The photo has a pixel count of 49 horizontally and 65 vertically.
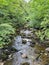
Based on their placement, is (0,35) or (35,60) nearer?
(35,60)

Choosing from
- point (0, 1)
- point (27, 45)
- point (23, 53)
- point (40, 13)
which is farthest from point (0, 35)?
point (40, 13)

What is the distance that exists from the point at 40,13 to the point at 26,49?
A: 7.46 metres

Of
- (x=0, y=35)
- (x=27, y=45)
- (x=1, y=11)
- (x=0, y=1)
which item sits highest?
(x=0, y=1)

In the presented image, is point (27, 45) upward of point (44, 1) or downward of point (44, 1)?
downward

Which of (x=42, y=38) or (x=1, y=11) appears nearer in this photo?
(x=42, y=38)

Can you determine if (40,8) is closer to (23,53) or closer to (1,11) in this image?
(1,11)

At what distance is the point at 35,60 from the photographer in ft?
30.7

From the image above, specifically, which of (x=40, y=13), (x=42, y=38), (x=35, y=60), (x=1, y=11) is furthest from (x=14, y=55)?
(x=40, y=13)

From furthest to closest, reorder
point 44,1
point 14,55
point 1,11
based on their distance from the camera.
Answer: point 44,1
point 1,11
point 14,55

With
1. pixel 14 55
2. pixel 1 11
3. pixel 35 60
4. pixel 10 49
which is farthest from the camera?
pixel 1 11

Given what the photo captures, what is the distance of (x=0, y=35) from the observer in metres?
10.8

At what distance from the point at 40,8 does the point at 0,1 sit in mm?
6168

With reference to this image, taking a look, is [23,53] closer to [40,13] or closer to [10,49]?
[10,49]

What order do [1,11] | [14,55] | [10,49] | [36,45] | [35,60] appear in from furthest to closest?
[1,11] < [36,45] < [10,49] < [14,55] < [35,60]
